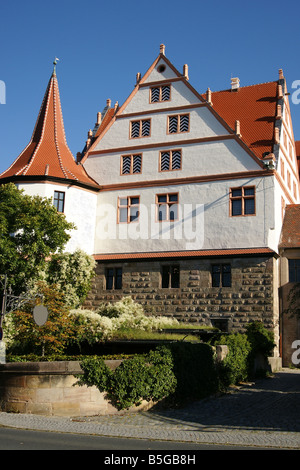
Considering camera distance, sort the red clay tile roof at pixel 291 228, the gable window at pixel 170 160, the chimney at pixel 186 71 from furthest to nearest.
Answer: the chimney at pixel 186 71 → the gable window at pixel 170 160 → the red clay tile roof at pixel 291 228

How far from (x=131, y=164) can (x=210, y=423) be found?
752 inches

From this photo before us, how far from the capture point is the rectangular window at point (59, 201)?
28891 mm

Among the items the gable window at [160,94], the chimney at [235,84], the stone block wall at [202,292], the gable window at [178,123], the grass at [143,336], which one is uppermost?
the chimney at [235,84]

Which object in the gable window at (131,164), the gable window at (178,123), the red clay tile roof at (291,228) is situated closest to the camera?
the red clay tile roof at (291,228)

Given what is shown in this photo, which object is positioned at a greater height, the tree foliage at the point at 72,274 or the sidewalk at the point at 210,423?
the tree foliage at the point at 72,274

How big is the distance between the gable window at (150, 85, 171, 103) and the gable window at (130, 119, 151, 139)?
127cm

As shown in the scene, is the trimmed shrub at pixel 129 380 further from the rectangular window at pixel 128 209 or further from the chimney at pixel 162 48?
the chimney at pixel 162 48

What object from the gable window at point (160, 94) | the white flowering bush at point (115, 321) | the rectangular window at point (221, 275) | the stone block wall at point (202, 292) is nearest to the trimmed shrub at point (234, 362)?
the white flowering bush at point (115, 321)

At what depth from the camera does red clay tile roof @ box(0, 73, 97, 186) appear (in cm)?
2923

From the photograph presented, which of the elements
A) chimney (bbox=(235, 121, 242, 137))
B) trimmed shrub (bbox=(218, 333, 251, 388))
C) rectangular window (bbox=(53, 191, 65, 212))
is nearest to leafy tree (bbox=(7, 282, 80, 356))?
trimmed shrub (bbox=(218, 333, 251, 388))

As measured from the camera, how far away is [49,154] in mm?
30516

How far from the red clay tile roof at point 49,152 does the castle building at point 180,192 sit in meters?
0.08

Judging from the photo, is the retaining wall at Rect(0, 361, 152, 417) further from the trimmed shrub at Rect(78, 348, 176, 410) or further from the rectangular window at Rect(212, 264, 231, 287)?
the rectangular window at Rect(212, 264, 231, 287)

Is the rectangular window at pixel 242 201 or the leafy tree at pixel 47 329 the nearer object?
the leafy tree at pixel 47 329
